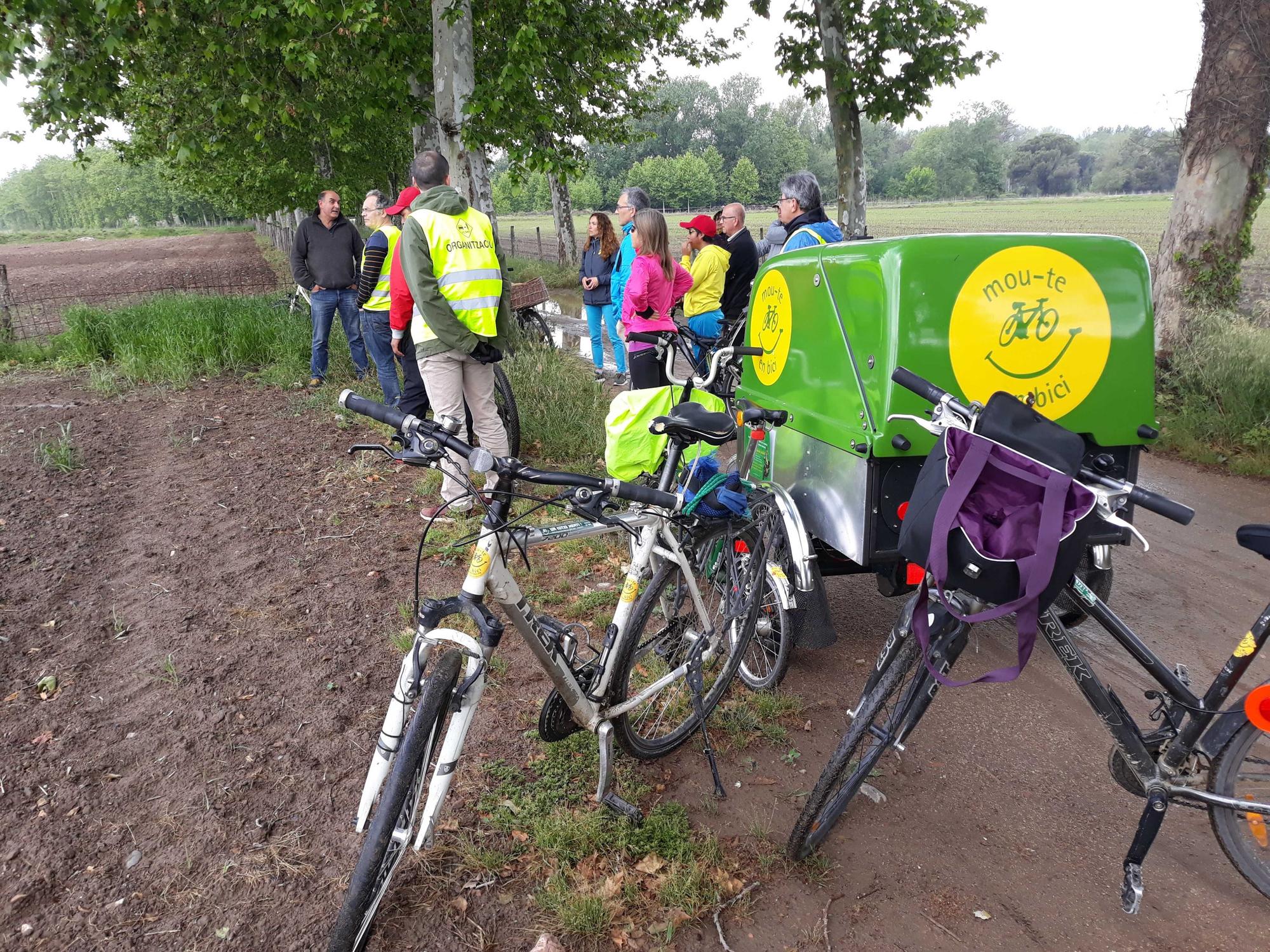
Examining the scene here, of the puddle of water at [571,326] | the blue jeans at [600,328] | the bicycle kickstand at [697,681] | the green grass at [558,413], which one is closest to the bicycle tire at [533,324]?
the puddle of water at [571,326]

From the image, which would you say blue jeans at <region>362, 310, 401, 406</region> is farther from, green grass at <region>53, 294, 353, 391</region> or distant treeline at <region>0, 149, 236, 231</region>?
distant treeline at <region>0, 149, 236, 231</region>

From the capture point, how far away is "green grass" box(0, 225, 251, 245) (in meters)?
80.4

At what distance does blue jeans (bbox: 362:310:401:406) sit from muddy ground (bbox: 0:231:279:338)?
764cm

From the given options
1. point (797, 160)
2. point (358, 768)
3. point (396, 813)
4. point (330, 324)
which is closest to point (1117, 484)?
point (396, 813)

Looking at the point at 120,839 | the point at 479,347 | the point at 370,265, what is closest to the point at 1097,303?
the point at 479,347

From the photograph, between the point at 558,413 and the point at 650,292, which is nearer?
the point at 650,292

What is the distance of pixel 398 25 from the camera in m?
9.08

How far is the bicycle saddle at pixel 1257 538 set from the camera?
7.45ft

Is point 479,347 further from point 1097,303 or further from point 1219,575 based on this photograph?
point 1219,575

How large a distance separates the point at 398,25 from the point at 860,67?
7.08 m

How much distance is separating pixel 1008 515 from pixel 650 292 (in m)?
4.80

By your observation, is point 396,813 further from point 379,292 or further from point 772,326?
point 379,292

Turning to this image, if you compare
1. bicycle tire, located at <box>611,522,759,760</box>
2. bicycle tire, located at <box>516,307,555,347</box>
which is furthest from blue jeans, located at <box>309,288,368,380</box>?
bicycle tire, located at <box>611,522,759,760</box>

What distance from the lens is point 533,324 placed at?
1043 centimetres
